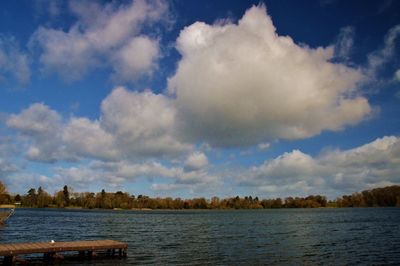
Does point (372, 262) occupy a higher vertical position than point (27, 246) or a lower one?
lower

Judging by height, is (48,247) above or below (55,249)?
above

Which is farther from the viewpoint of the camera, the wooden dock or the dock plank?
the wooden dock

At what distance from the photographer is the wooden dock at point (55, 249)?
41.3 metres

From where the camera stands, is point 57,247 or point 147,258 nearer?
point 57,247

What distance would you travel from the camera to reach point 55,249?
147 feet

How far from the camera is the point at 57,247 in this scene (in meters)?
44.9

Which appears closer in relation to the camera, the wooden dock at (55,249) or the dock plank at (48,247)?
the dock plank at (48,247)

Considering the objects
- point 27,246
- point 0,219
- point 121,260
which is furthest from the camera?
point 0,219

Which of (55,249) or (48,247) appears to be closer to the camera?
(48,247)

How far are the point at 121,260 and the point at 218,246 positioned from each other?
2034cm

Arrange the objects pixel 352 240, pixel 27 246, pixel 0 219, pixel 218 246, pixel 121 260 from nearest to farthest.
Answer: pixel 27 246 < pixel 121 260 < pixel 218 246 < pixel 352 240 < pixel 0 219

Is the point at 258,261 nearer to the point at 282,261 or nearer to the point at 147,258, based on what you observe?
the point at 282,261

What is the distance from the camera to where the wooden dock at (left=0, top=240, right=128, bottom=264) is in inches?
1626

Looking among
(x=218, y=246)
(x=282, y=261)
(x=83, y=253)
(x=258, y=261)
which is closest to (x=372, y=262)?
(x=282, y=261)
